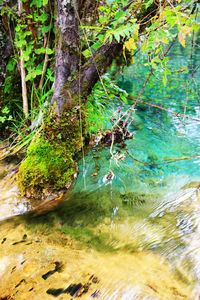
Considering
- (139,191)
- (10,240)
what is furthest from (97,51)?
(10,240)

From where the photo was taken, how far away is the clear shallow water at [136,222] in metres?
1.60

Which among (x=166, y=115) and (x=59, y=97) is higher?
(x=59, y=97)

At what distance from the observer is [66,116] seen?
2.67 meters

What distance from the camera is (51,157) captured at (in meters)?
2.53

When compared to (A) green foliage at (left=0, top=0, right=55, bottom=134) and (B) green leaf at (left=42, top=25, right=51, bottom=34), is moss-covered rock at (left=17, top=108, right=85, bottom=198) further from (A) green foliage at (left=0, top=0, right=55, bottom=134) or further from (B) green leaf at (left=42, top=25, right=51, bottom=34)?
(B) green leaf at (left=42, top=25, right=51, bottom=34)

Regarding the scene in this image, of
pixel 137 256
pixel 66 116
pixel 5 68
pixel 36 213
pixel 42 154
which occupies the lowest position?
pixel 137 256

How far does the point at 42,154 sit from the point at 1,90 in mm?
1565

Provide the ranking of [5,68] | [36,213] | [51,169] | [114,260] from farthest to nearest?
[5,68]
[51,169]
[36,213]
[114,260]

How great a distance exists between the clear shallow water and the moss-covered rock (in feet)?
0.67

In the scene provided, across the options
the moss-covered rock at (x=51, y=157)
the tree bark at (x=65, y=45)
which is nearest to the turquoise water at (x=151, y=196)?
the moss-covered rock at (x=51, y=157)

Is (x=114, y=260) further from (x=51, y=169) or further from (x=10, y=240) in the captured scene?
(x=51, y=169)

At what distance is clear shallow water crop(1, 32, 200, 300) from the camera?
160 centimetres

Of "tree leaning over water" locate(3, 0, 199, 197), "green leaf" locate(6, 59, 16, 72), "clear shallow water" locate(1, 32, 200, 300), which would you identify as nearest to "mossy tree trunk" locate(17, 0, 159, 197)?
"tree leaning over water" locate(3, 0, 199, 197)

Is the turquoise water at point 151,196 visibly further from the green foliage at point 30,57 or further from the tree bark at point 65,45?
the green foliage at point 30,57
